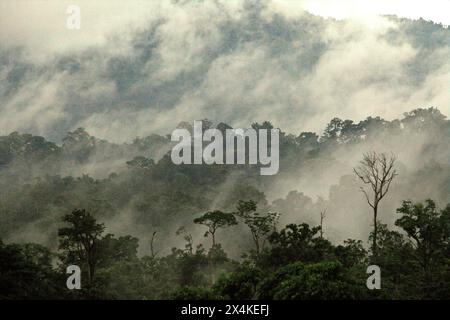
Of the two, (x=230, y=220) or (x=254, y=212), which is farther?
(x=254, y=212)

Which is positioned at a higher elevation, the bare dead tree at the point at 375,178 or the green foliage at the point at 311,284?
the bare dead tree at the point at 375,178

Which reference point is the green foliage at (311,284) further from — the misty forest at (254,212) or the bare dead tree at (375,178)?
the bare dead tree at (375,178)

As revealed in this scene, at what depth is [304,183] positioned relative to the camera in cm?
11106

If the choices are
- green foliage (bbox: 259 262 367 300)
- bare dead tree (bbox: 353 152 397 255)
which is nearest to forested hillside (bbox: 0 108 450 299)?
green foliage (bbox: 259 262 367 300)

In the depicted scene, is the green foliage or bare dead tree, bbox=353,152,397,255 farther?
bare dead tree, bbox=353,152,397,255

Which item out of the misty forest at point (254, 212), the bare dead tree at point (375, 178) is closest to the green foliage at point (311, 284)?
the misty forest at point (254, 212)

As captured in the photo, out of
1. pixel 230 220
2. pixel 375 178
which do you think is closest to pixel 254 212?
pixel 230 220

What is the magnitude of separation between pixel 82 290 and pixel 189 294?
13072 millimetres

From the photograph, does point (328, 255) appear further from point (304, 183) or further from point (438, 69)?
point (438, 69)

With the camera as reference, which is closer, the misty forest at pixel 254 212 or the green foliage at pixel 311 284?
the green foliage at pixel 311 284

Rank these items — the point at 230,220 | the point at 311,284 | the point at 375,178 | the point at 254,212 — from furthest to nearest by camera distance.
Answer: the point at 254,212 < the point at 230,220 < the point at 375,178 < the point at 311,284

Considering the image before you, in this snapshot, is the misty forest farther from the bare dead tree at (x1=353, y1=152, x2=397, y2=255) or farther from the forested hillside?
the bare dead tree at (x1=353, y1=152, x2=397, y2=255)

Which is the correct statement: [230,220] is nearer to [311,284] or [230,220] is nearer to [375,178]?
[375,178]

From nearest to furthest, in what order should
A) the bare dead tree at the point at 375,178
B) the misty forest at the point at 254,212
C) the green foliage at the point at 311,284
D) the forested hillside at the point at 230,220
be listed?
the green foliage at the point at 311,284, the forested hillside at the point at 230,220, the misty forest at the point at 254,212, the bare dead tree at the point at 375,178
